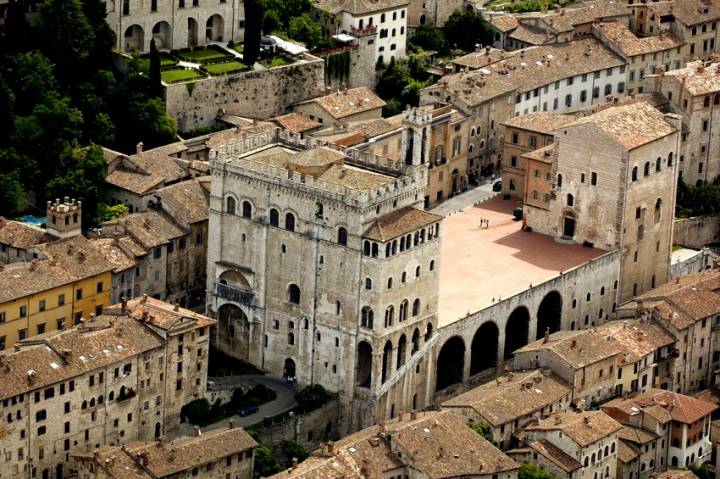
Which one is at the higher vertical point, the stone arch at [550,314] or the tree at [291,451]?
the stone arch at [550,314]

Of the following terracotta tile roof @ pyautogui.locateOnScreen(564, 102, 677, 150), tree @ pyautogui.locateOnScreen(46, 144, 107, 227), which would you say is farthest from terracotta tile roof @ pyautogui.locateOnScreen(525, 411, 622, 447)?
tree @ pyautogui.locateOnScreen(46, 144, 107, 227)

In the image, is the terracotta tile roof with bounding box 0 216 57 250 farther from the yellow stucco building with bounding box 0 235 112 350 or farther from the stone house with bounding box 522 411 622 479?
the stone house with bounding box 522 411 622 479

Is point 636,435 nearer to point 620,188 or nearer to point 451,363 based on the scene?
point 451,363

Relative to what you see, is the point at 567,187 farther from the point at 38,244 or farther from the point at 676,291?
the point at 38,244

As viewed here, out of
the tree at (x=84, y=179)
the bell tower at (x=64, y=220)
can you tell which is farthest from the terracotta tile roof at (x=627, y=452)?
the tree at (x=84, y=179)

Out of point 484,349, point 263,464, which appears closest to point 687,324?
point 484,349

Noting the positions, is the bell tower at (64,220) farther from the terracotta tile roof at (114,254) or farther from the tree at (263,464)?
the tree at (263,464)
